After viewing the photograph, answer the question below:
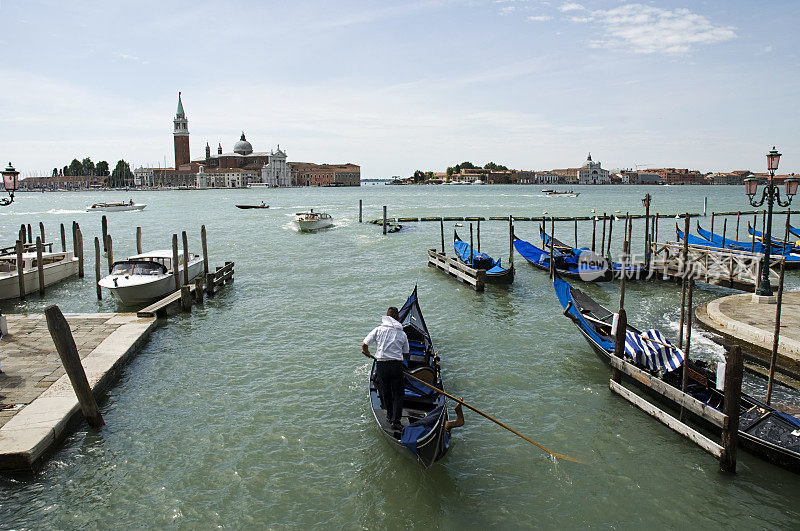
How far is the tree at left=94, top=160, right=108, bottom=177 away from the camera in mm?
156625

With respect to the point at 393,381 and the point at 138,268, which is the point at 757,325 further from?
the point at 138,268

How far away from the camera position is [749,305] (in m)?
10.5

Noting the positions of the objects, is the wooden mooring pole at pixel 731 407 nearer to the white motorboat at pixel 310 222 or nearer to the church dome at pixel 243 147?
the white motorboat at pixel 310 222

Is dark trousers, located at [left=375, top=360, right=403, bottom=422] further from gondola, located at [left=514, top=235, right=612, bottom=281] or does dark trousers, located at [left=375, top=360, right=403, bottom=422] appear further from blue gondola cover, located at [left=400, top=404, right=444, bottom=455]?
gondola, located at [left=514, top=235, right=612, bottom=281]

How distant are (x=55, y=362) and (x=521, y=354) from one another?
740cm

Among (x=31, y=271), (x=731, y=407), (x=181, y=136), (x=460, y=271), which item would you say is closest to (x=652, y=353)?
(x=731, y=407)

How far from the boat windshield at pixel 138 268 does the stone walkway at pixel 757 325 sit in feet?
41.4

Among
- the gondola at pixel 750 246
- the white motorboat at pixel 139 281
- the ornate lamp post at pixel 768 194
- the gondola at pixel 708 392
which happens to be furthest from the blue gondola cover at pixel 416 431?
the gondola at pixel 750 246

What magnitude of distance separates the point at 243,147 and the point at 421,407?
15671 cm

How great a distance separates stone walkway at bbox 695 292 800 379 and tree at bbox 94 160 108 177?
173978mm

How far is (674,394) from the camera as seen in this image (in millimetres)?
6594

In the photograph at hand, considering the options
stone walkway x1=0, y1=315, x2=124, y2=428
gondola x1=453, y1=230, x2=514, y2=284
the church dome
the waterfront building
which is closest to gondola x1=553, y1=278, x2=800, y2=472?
gondola x1=453, y1=230, x2=514, y2=284

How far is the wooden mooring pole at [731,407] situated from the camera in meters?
5.32

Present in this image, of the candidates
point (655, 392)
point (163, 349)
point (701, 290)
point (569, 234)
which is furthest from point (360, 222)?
point (655, 392)
